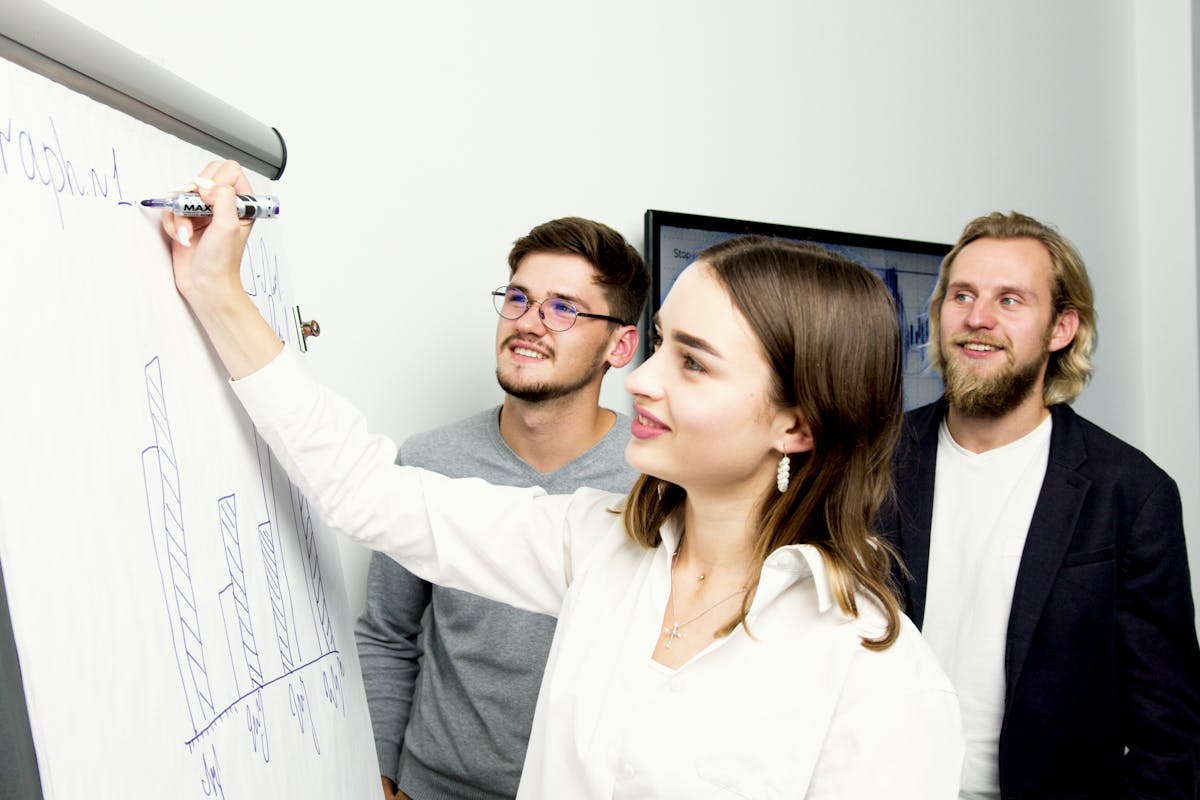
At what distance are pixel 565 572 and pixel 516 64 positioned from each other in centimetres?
119

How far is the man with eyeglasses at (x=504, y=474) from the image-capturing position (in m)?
1.64

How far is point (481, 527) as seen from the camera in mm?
1198

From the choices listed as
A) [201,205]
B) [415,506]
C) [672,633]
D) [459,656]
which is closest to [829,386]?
[672,633]

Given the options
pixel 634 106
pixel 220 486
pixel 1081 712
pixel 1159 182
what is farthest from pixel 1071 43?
pixel 220 486

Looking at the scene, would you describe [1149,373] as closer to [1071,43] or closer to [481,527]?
[1071,43]

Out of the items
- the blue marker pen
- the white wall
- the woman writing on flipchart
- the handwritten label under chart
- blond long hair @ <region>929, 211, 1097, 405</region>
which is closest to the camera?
the handwritten label under chart

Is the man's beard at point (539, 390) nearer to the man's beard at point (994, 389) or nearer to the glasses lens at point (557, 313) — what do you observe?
the glasses lens at point (557, 313)

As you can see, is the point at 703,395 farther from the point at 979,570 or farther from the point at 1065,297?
the point at 1065,297

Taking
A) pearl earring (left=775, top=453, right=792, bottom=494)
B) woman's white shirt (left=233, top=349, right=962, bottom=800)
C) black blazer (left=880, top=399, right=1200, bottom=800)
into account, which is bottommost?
black blazer (left=880, top=399, right=1200, bottom=800)

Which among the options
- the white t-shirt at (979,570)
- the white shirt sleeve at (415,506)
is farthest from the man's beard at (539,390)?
the white t-shirt at (979,570)

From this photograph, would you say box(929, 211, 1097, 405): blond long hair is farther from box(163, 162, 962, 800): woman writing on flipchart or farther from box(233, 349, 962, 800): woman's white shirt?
box(233, 349, 962, 800): woman's white shirt

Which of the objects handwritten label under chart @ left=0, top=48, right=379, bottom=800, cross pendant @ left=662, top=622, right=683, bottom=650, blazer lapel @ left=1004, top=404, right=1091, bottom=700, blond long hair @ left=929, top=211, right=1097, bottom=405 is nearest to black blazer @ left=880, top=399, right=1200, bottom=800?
blazer lapel @ left=1004, top=404, right=1091, bottom=700

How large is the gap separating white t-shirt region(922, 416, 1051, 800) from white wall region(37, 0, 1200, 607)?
31.0 inches

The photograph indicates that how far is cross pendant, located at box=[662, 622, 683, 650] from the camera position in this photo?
113 centimetres
